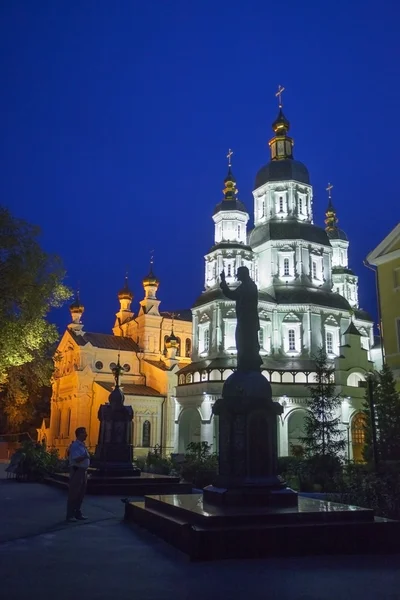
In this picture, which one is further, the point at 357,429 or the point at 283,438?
the point at 357,429

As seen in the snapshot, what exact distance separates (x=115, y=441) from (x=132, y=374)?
Result: 33.1 meters

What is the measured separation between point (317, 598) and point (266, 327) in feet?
121

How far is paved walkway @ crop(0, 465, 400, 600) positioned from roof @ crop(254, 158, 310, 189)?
4177cm

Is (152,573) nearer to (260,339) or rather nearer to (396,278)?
(396,278)

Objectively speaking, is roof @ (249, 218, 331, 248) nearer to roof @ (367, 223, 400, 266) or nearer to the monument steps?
roof @ (367, 223, 400, 266)

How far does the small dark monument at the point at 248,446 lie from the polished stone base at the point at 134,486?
7.71 metres

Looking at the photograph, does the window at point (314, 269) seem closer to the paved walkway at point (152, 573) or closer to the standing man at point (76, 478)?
the standing man at point (76, 478)

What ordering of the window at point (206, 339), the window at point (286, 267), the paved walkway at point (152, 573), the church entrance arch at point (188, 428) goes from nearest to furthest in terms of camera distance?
the paved walkway at point (152, 573), the window at point (206, 339), the church entrance arch at point (188, 428), the window at point (286, 267)

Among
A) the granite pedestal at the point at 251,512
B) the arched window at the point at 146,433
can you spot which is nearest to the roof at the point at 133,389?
the arched window at the point at 146,433

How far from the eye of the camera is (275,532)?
7969 millimetres

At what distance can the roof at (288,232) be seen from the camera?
4531 cm

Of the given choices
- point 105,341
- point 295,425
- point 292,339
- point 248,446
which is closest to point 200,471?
point 248,446

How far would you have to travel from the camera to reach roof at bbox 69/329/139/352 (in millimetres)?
53088

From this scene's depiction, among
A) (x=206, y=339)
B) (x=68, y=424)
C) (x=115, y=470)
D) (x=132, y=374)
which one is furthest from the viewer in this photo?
(x=132, y=374)
